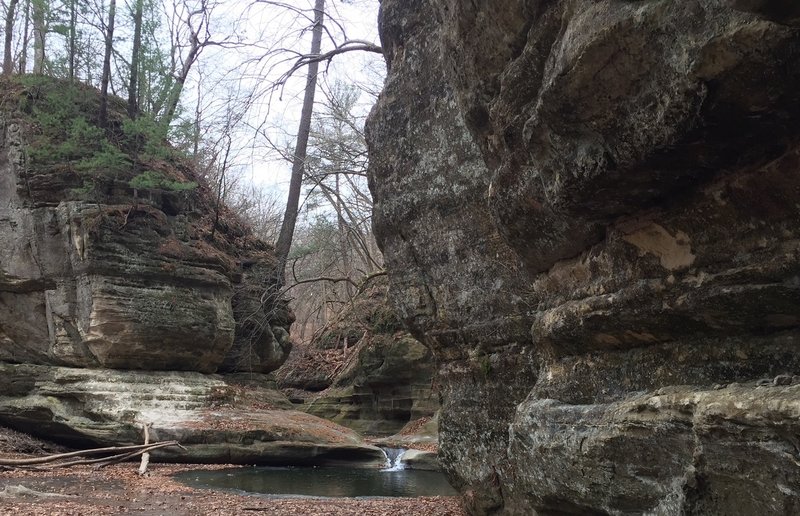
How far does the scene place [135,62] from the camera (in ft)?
56.0

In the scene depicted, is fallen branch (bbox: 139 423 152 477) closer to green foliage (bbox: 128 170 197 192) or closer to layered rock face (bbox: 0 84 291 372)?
layered rock face (bbox: 0 84 291 372)

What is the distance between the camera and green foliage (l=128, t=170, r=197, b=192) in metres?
15.6

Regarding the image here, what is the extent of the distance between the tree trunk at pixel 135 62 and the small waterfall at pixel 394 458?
11.2 m

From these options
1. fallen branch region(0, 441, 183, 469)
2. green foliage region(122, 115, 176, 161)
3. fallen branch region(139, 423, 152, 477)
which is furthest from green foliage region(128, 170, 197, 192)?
fallen branch region(0, 441, 183, 469)

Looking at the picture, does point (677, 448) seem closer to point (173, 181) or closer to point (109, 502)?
point (109, 502)

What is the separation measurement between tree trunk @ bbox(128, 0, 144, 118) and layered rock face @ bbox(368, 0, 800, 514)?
14181 mm

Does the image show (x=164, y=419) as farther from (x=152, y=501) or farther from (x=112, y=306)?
(x=152, y=501)

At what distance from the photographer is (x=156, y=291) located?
15445 mm

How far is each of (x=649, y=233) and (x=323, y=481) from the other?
30.9ft

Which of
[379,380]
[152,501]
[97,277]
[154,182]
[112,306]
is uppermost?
[154,182]

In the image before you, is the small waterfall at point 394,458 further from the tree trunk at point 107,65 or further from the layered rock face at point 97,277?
the tree trunk at point 107,65

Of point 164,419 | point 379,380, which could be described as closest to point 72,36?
point 164,419

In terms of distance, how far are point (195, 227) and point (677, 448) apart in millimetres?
16425

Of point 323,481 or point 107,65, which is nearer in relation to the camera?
point 323,481
